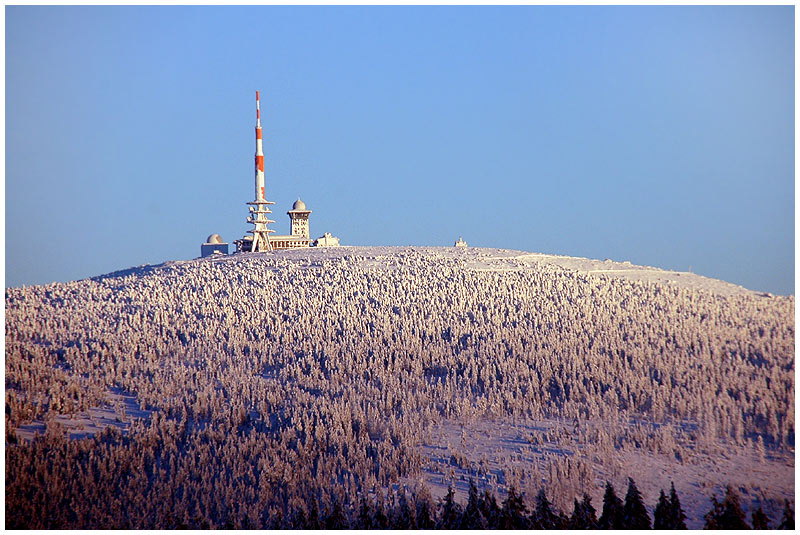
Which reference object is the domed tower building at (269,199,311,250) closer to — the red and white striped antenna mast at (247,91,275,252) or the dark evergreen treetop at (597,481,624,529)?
the red and white striped antenna mast at (247,91,275,252)

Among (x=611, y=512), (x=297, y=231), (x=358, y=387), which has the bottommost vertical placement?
(x=611, y=512)

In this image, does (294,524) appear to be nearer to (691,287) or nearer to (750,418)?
(750,418)

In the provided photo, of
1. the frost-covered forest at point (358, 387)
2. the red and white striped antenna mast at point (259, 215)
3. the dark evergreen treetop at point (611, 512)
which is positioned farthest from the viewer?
the red and white striped antenna mast at point (259, 215)

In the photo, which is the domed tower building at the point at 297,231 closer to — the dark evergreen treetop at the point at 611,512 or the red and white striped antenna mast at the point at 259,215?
the red and white striped antenna mast at the point at 259,215

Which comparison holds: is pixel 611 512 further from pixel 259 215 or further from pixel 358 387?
pixel 259 215

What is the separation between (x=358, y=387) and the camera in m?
25.0

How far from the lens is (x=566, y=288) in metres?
35.5

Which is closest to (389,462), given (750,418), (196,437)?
(196,437)

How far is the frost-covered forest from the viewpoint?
1877 cm

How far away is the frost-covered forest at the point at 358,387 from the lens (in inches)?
739

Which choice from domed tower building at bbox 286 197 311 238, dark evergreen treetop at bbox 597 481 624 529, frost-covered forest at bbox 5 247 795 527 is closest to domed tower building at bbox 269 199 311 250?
domed tower building at bbox 286 197 311 238

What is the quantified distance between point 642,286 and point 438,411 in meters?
15.0

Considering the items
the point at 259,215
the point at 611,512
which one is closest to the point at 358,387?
the point at 611,512

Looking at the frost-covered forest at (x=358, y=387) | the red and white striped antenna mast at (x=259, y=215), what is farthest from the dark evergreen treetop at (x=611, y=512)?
the red and white striped antenna mast at (x=259, y=215)
